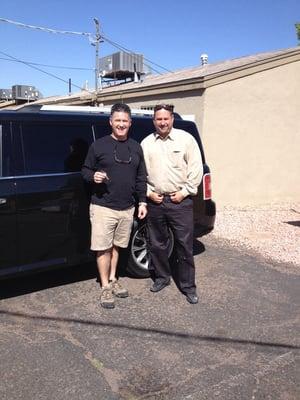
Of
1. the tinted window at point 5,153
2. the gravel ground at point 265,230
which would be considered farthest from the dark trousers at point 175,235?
the gravel ground at point 265,230

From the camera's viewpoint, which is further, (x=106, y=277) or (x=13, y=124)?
(x=106, y=277)

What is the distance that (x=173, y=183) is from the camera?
4742mm

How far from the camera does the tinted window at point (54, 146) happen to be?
4527 mm

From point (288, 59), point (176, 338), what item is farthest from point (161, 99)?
point (176, 338)

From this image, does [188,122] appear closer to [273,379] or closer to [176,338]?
[176,338]

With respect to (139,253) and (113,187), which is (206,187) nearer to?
(139,253)

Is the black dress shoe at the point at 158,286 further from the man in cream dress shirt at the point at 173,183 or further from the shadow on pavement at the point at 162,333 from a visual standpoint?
the shadow on pavement at the point at 162,333

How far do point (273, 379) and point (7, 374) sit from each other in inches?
74.7

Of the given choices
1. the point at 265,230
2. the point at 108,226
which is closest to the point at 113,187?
the point at 108,226

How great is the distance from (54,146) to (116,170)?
0.68m

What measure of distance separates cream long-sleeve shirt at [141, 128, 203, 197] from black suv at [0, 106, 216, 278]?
711mm

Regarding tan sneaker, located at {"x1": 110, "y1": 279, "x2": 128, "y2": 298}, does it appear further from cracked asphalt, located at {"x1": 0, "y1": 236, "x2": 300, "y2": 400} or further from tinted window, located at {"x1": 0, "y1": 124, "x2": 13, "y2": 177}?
tinted window, located at {"x1": 0, "y1": 124, "x2": 13, "y2": 177}

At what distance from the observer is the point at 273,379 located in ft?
11.3

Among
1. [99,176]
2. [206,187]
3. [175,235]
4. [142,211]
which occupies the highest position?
[99,176]
